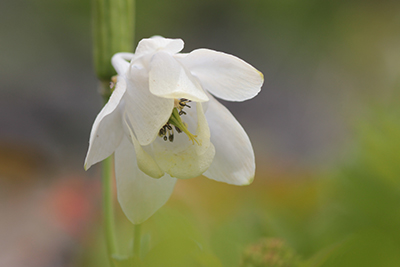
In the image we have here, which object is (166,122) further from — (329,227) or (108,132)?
(329,227)

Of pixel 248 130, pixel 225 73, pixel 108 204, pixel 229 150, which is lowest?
pixel 248 130

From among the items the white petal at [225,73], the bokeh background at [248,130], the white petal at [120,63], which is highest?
the white petal at [225,73]

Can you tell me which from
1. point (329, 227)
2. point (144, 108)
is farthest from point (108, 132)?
point (329, 227)

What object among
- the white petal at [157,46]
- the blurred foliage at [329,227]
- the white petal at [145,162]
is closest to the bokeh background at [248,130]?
the blurred foliage at [329,227]

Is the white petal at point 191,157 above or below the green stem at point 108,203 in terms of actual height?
above

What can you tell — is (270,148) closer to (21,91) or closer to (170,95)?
(21,91)

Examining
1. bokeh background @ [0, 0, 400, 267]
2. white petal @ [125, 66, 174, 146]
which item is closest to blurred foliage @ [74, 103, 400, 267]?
bokeh background @ [0, 0, 400, 267]

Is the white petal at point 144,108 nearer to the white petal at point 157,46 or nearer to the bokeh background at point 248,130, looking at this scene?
the white petal at point 157,46
